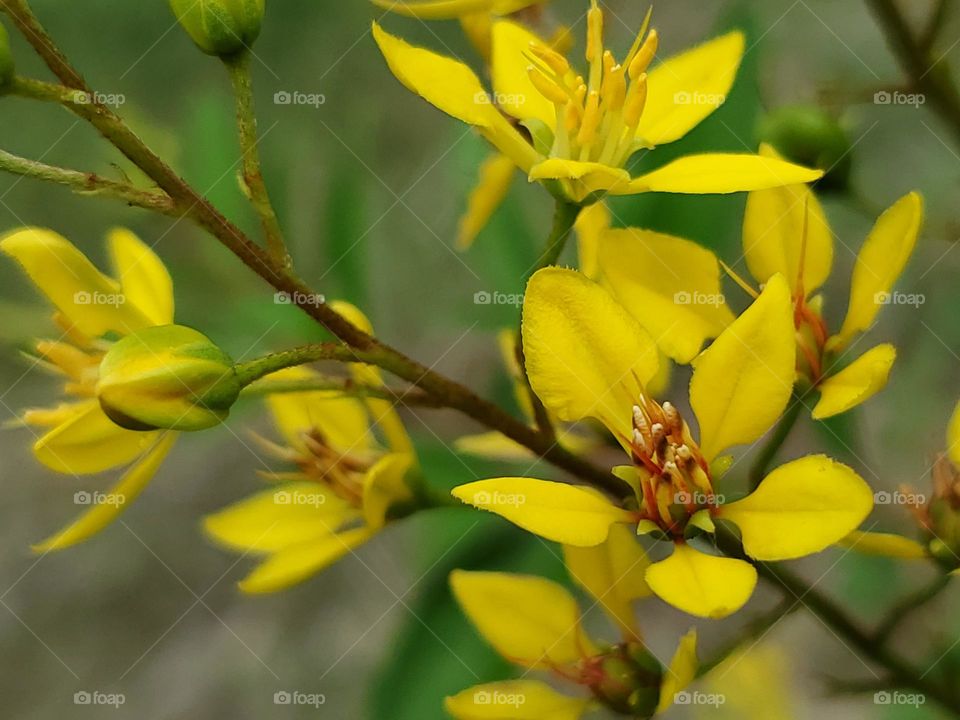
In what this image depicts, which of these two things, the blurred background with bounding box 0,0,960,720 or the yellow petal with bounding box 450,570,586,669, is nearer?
the yellow petal with bounding box 450,570,586,669

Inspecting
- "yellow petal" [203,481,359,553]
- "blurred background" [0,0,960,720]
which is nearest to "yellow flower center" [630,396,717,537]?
"yellow petal" [203,481,359,553]

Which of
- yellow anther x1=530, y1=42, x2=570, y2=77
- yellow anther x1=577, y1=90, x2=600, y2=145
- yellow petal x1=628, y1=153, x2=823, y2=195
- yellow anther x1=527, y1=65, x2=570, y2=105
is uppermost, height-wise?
yellow anther x1=530, y1=42, x2=570, y2=77

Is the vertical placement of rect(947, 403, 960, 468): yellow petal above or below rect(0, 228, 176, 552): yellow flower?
below

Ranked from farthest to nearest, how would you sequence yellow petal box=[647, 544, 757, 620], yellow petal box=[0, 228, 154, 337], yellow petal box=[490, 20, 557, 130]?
yellow petal box=[490, 20, 557, 130] < yellow petal box=[0, 228, 154, 337] < yellow petal box=[647, 544, 757, 620]

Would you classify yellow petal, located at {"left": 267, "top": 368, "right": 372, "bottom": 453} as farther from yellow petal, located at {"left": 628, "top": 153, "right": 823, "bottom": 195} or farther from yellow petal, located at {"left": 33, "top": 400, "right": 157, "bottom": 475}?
yellow petal, located at {"left": 628, "top": 153, "right": 823, "bottom": 195}

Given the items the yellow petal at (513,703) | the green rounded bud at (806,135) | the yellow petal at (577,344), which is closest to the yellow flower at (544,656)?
the yellow petal at (513,703)

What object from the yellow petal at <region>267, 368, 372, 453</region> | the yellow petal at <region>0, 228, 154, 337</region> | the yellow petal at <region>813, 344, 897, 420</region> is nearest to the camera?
the yellow petal at <region>813, 344, 897, 420</region>

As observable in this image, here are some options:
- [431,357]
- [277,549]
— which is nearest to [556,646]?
[277,549]

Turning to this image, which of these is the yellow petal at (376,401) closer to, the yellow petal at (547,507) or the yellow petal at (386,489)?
the yellow petal at (386,489)
